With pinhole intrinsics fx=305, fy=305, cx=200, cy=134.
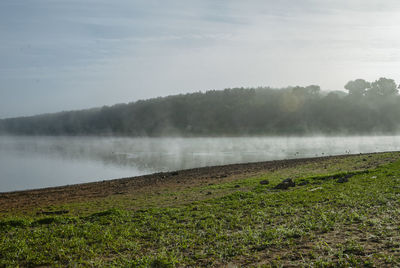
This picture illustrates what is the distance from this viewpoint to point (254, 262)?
6.73 meters

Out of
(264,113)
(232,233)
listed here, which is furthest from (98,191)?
(264,113)

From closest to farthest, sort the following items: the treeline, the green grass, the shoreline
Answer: the green grass → the shoreline → the treeline

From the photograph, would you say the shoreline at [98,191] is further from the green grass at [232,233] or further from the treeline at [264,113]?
the treeline at [264,113]

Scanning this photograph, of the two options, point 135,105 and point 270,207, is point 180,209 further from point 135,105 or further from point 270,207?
point 135,105

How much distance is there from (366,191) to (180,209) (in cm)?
782

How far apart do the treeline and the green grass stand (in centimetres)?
10275

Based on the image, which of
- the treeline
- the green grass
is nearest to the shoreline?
the green grass

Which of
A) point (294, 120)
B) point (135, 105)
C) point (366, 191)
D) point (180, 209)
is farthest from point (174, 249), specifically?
point (135, 105)

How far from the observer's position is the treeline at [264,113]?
4550 inches

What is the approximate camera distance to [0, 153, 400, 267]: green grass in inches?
275

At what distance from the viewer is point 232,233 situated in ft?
28.9

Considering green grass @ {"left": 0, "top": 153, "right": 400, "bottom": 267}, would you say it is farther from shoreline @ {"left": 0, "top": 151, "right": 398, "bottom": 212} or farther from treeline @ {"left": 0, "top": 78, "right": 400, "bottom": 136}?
treeline @ {"left": 0, "top": 78, "right": 400, "bottom": 136}

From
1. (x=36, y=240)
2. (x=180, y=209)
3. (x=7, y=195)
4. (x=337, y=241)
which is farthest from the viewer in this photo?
(x=7, y=195)

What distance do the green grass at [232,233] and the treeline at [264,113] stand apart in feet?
337
